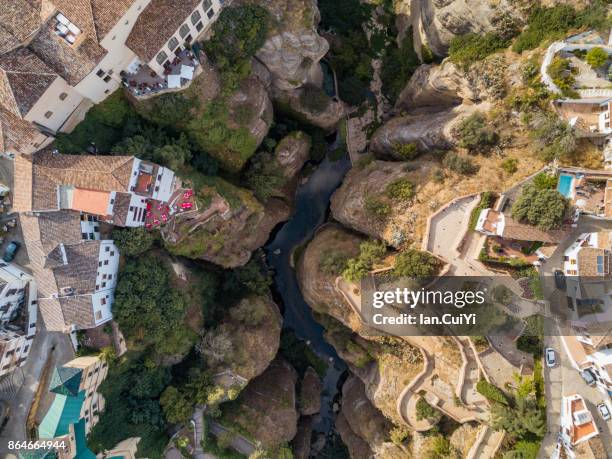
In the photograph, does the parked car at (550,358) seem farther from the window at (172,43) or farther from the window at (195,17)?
the window at (195,17)

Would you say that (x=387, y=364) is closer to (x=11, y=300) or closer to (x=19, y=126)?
(x=11, y=300)

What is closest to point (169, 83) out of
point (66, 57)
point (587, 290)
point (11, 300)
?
point (66, 57)

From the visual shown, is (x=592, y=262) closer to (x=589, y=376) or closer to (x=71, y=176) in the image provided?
(x=589, y=376)

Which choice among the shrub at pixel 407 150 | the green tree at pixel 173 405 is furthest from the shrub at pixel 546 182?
the green tree at pixel 173 405

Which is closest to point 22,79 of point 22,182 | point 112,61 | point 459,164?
point 112,61

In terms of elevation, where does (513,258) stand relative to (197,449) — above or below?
above

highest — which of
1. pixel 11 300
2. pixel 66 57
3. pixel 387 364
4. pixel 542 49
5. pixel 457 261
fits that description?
pixel 542 49
